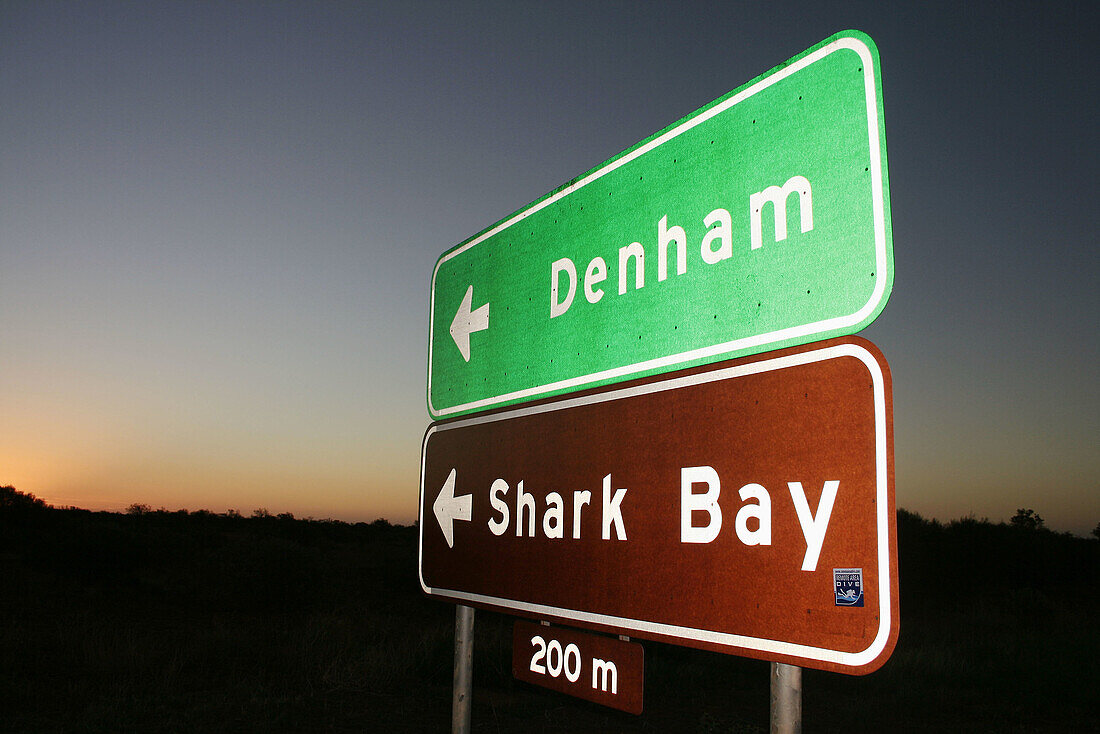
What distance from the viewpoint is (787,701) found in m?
1.39

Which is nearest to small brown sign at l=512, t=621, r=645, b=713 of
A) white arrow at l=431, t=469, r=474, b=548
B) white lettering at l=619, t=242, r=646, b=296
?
white arrow at l=431, t=469, r=474, b=548

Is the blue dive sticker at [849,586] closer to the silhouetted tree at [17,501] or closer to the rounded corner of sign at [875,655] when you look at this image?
the rounded corner of sign at [875,655]

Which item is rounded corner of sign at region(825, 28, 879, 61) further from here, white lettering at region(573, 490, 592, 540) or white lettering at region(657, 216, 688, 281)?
white lettering at region(573, 490, 592, 540)

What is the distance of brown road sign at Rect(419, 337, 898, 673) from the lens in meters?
1.29

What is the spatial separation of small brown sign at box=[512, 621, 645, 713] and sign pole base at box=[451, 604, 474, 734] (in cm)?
27

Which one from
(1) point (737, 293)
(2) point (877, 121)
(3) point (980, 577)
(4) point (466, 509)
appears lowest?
(3) point (980, 577)

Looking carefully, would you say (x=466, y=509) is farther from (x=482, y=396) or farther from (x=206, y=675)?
(x=206, y=675)

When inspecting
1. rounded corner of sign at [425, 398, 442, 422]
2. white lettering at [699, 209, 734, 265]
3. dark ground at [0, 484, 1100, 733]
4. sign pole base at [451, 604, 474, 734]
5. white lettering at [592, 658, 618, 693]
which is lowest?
dark ground at [0, 484, 1100, 733]

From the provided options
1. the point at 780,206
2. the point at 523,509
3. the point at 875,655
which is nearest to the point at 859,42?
the point at 780,206

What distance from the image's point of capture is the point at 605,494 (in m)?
1.94

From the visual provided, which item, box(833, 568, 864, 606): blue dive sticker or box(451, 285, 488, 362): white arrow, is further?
box(451, 285, 488, 362): white arrow

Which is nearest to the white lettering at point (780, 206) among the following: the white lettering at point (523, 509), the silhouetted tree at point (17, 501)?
the white lettering at point (523, 509)

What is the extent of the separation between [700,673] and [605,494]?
11.4 metres

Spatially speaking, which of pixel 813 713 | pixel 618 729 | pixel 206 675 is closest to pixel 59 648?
pixel 206 675
